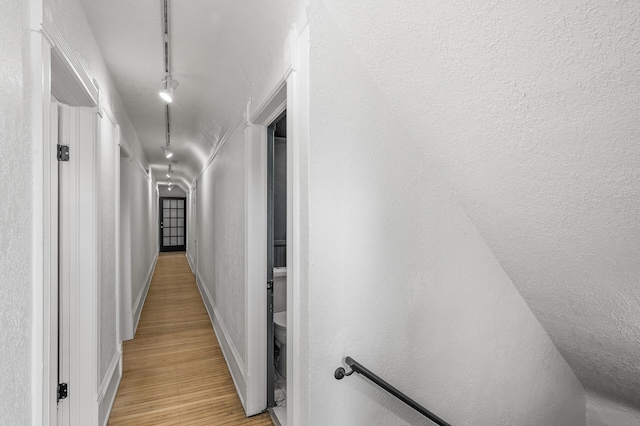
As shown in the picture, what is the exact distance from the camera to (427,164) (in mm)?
1469

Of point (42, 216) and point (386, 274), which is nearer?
point (42, 216)

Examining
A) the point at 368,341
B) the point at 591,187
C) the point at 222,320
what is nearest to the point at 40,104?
the point at 368,341

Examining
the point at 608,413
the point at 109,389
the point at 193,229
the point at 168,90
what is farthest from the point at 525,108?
the point at 193,229

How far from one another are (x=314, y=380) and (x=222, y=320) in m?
2.46

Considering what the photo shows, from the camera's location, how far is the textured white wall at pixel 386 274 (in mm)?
1219

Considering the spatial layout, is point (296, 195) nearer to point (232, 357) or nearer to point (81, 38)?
point (81, 38)

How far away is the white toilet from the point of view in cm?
248

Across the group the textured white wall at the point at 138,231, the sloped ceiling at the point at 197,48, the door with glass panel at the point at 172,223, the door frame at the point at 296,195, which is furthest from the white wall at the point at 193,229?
the door frame at the point at 296,195

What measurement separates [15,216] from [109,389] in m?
2.00

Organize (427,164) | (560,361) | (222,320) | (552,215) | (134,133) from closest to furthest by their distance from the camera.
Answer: (552,215) → (427,164) → (560,361) → (222,320) → (134,133)

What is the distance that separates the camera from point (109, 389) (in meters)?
2.21

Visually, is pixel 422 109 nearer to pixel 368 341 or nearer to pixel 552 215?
pixel 552 215

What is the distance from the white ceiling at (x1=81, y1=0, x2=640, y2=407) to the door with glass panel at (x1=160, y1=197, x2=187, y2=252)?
36.1ft

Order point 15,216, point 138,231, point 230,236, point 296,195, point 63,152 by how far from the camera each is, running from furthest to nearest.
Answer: point 138,231 → point 230,236 → point 63,152 → point 296,195 → point 15,216
